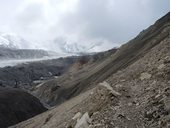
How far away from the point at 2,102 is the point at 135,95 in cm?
5548

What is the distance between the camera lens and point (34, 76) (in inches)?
6959

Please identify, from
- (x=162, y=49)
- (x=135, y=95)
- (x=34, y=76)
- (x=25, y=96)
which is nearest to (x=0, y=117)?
(x=25, y=96)

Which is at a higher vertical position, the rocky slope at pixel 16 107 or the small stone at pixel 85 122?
the rocky slope at pixel 16 107

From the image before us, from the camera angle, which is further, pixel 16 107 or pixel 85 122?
pixel 16 107

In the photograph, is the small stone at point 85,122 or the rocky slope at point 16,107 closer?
the small stone at point 85,122

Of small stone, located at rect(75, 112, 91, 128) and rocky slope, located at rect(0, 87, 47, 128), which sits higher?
rocky slope, located at rect(0, 87, 47, 128)

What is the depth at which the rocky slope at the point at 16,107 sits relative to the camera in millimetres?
65425

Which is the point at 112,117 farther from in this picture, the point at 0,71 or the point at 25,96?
the point at 0,71

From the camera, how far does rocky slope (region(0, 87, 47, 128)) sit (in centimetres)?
6543

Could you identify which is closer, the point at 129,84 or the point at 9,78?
the point at 129,84

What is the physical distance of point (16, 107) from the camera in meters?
72.2

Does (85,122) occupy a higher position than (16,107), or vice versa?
(16,107)

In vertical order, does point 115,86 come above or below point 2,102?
below

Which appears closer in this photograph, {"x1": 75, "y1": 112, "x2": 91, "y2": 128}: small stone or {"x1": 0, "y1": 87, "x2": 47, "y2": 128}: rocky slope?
{"x1": 75, "y1": 112, "x2": 91, "y2": 128}: small stone
